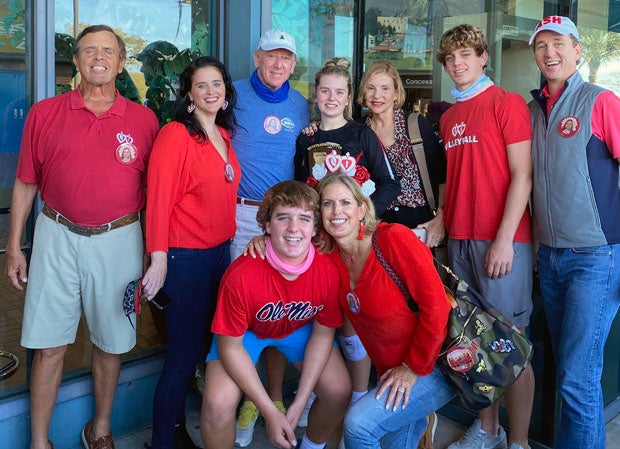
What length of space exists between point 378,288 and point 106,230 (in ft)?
3.96

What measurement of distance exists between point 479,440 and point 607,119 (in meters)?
1.63

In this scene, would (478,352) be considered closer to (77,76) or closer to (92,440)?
(92,440)

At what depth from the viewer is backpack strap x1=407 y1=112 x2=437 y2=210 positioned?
10.4 feet

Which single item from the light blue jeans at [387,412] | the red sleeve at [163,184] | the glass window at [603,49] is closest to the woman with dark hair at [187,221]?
Result: the red sleeve at [163,184]

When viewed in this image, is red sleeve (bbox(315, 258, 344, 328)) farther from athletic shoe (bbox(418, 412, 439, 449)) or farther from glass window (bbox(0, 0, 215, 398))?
glass window (bbox(0, 0, 215, 398))

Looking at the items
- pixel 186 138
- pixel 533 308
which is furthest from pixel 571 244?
pixel 186 138

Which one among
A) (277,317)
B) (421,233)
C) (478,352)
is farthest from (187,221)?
(478,352)

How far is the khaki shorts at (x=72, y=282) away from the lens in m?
2.83

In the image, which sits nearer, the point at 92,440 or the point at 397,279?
the point at 397,279

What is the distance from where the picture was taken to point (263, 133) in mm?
3244

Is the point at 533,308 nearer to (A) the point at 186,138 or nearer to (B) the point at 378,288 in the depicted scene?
(B) the point at 378,288

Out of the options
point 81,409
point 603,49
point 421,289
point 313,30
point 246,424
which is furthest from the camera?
point 313,30

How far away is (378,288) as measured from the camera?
2.46 m

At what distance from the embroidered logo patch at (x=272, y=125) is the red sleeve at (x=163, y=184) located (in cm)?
54
